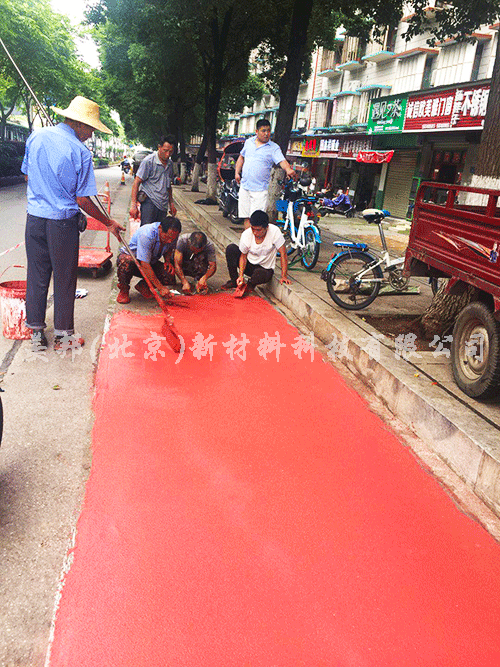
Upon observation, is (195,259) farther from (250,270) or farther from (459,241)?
A: (459,241)

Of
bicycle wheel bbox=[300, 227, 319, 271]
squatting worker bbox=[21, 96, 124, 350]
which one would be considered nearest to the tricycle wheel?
squatting worker bbox=[21, 96, 124, 350]

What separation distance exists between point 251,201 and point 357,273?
242 cm

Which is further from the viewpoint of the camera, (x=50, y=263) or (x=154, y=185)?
(x=154, y=185)

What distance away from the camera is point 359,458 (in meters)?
3.31

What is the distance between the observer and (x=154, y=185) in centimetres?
689

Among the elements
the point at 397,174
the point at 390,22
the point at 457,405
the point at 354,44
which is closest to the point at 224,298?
the point at 457,405

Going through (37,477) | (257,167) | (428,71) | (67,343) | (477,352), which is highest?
(428,71)

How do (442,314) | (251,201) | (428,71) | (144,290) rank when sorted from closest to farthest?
(442,314), (144,290), (251,201), (428,71)

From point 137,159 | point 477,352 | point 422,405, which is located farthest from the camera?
point 137,159

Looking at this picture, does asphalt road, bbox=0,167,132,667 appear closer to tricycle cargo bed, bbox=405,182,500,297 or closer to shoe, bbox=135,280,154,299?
shoe, bbox=135,280,154,299

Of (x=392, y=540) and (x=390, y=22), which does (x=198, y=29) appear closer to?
(x=390, y=22)

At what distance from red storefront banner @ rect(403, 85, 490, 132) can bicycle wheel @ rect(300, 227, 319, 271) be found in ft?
25.5

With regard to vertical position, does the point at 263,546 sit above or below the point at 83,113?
below

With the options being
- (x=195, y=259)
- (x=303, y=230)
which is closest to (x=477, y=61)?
(x=303, y=230)
